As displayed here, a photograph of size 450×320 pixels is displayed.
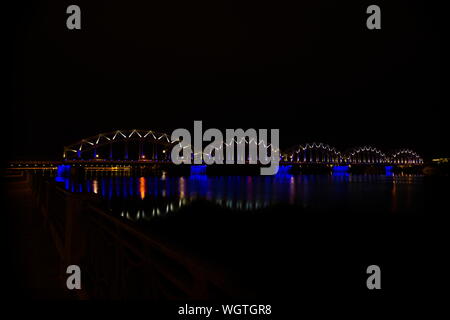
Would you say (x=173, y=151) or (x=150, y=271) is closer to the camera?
(x=150, y=271)

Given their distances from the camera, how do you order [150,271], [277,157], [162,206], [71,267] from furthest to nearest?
[277,157], [162,206], [71,267], [150,271]

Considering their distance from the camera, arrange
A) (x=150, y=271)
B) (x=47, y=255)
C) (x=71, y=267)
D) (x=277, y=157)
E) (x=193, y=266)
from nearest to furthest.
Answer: (x=193, y=266) → (x=150, y=271) → (x=71, y=267) → (x=47, y=255) → (x=277, y=157)

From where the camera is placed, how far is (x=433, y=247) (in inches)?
654

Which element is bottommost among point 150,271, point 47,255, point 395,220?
point 395,220

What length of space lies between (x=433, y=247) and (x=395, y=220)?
8462mm

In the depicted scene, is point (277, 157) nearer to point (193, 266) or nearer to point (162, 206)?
point (162, 206)

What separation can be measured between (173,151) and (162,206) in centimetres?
7395

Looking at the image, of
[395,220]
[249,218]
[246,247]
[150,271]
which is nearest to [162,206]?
[249,218]

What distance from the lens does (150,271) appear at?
2502 mm

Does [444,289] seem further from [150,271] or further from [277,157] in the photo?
[277,157]

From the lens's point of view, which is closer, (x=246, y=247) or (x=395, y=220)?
(x=246, y=247)

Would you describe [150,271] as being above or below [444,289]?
above

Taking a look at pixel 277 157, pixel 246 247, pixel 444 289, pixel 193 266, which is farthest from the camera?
pixel 277 157
